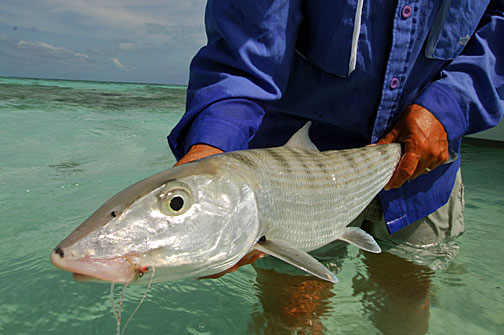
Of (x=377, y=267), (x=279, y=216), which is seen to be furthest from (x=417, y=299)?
(x=279, y=216)

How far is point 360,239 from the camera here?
1.77 metres

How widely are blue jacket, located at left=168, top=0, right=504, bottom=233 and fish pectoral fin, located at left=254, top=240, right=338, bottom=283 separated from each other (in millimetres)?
513

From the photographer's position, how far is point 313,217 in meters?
1.60

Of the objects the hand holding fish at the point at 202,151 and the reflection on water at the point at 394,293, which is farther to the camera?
the reflection on water at the point at 394,293

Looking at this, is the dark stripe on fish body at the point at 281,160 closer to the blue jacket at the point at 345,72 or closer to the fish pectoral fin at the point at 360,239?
the blue jacket at the point at 345,72

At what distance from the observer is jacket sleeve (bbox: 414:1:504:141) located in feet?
6.36

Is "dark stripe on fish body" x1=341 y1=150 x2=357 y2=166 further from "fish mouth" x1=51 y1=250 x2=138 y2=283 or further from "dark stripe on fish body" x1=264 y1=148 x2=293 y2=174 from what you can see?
"fish mouth" x1=51 y1=250 x2=138 y2=283

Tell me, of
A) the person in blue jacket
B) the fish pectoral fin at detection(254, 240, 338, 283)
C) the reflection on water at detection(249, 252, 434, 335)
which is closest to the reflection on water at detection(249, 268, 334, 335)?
the reflection on water at detection(249, 252, 434, 335)

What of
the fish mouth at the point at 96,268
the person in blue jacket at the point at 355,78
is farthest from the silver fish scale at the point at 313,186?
the fish mouth at the point at 96,268

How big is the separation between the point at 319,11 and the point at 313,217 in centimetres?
95

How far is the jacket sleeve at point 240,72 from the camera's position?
1752 mm

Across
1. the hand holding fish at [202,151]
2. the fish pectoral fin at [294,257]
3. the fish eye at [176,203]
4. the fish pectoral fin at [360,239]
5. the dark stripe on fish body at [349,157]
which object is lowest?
the fish pectoral fin at [360,239]

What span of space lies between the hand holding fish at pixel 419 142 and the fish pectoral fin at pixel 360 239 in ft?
1.21

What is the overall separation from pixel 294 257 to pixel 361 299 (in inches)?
49.7
